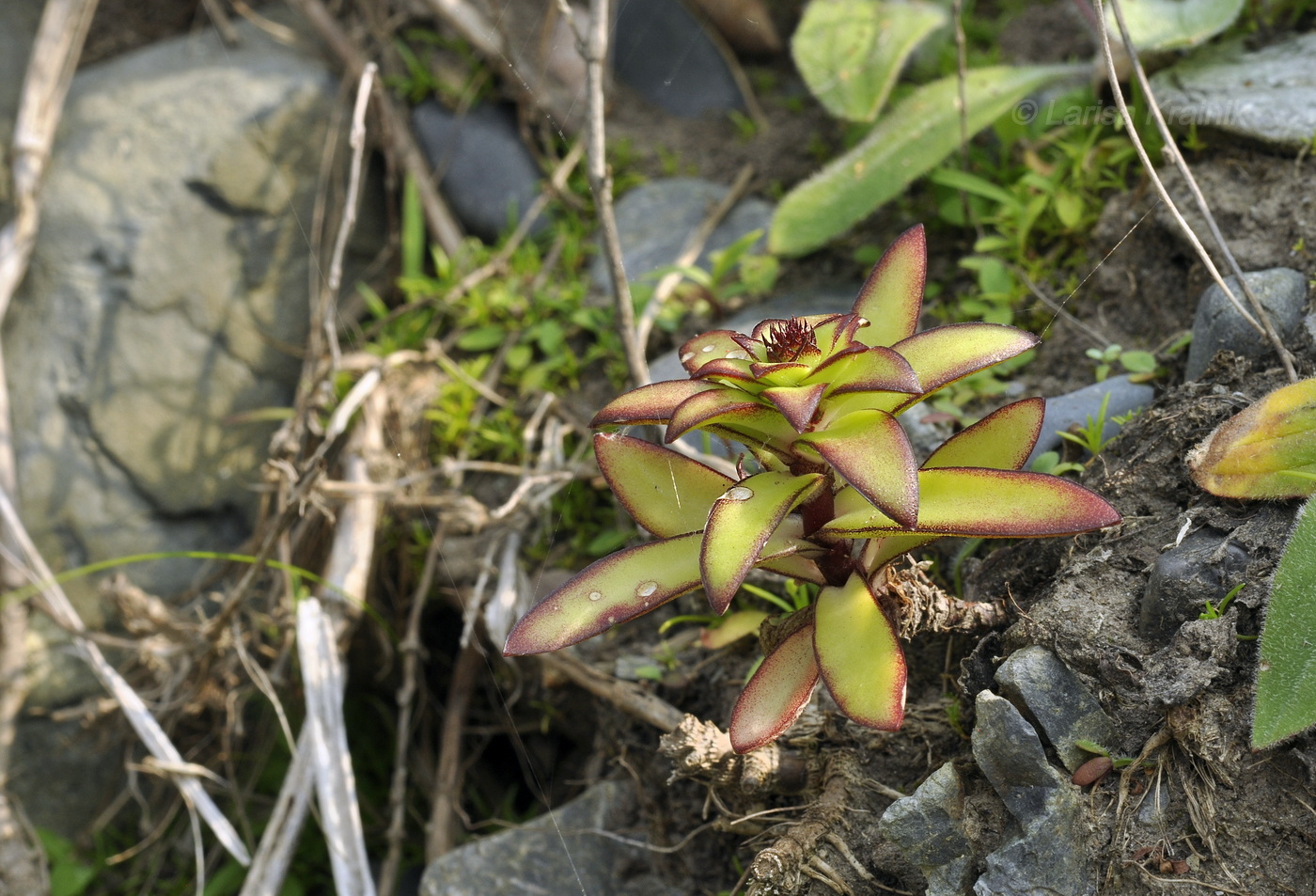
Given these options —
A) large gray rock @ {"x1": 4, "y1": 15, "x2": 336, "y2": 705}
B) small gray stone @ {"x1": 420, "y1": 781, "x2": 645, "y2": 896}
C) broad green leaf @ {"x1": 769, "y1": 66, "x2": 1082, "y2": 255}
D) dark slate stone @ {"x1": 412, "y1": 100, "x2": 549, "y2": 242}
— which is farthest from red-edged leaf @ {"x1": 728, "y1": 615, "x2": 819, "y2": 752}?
large gray rock @ {"x1": 4, "y1": 15, "x2": 336, "y2": 705}

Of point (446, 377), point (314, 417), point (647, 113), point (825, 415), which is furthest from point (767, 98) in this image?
point (825, 415)

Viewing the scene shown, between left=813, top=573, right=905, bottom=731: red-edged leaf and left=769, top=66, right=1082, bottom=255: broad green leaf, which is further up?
left=769, top=66, right=1082, bottom=255: broad green leaf

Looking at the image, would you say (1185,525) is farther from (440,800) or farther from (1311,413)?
(440,800)

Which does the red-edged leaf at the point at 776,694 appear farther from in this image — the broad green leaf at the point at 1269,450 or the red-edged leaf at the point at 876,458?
the broad green leaf at the point at 1269,450

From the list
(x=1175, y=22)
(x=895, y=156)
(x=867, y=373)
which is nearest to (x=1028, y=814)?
(x=867, y=373)

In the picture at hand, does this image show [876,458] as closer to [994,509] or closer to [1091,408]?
[994,509]

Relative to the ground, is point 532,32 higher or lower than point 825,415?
higher

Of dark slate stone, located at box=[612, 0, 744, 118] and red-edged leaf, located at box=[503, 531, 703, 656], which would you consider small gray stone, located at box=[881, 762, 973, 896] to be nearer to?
red-edged leaf, located at box=[503, 531, 703, 656]
